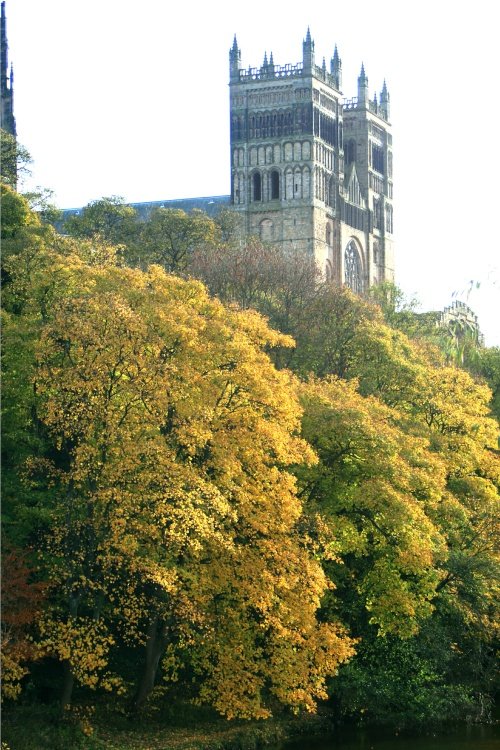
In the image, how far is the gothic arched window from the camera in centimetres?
13112

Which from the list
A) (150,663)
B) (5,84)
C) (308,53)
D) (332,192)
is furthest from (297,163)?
(150,663)

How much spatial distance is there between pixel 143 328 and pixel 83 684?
8.90 m

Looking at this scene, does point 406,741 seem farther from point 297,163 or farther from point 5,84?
point 297,163

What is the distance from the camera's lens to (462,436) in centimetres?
5006

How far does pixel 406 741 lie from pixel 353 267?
3737 inches

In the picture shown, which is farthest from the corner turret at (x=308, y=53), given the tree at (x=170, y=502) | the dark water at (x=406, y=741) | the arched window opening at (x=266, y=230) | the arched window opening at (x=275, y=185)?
the dark water at (x=406, y=741)

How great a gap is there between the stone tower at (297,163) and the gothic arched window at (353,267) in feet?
0.29

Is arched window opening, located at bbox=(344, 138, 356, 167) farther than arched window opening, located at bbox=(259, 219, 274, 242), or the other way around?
arched window opening, located at bbox=(344, 138, 356, 167)

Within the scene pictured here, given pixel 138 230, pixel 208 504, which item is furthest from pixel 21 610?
pixel 138 230

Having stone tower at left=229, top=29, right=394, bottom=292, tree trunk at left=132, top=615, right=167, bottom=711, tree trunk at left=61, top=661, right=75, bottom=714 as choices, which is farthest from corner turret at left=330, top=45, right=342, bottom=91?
tree trunk at left=61, top=661, right=75, bottom=714

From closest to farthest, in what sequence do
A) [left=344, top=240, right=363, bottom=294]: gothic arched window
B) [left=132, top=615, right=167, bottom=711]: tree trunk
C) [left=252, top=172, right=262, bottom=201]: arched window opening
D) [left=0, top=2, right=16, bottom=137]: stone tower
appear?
[left=132, top=615, right=167, bottom=711]: tree trunk, [left=0, top=2, right=16, bottom=137]: stone tower, [left=252, top=172, right=262, bottom=201]: arched window opening, [left=344, top=240, right=363, bottom=294]: gothic arched window

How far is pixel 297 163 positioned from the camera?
126 metres

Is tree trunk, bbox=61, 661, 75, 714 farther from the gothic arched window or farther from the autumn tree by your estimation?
the gothic arched window

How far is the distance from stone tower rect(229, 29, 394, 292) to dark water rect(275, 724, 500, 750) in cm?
8117
